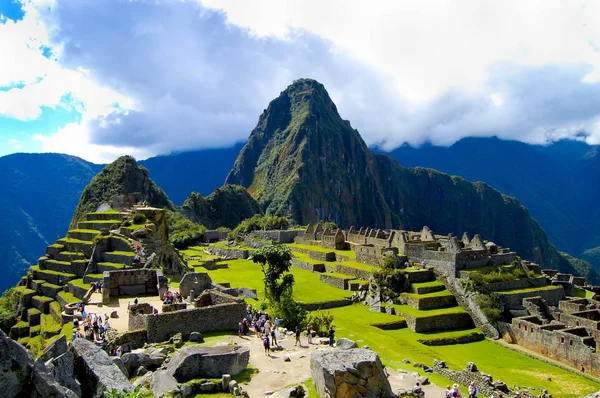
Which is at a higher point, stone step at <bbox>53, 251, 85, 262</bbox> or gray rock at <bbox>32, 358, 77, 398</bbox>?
stone step at <bbox>53, 251, 85, 262</bbox>

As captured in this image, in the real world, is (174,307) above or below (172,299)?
below

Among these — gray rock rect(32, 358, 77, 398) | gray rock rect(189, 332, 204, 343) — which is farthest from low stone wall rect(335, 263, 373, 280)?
gray rock rect(32, 358, 77, 398)

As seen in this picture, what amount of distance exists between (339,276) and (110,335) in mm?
32043

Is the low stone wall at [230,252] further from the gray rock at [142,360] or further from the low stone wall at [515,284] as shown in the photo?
the gray rock at [142,360]

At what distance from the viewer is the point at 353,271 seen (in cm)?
4806

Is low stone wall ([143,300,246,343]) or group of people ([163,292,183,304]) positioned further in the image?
group of people ([163,292,183,304])

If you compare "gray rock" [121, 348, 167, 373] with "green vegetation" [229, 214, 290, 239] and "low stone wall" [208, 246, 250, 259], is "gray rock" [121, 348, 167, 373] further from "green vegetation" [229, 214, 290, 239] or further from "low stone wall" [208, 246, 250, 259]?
"green vegetation" [229, 214, 290, 239]

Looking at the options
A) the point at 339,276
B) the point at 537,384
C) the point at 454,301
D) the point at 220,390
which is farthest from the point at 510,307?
the point at 220,390

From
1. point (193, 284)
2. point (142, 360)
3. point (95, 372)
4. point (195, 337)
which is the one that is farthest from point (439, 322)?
point (95, 372)

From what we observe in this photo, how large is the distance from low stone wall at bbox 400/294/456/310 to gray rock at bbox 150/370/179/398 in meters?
26.9

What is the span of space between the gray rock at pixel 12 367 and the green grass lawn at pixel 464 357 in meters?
15.1

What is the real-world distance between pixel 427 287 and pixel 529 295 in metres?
7.60

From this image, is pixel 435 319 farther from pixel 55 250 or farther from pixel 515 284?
pixel 55 250

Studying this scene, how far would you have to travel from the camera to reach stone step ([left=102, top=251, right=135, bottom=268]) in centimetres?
3241
